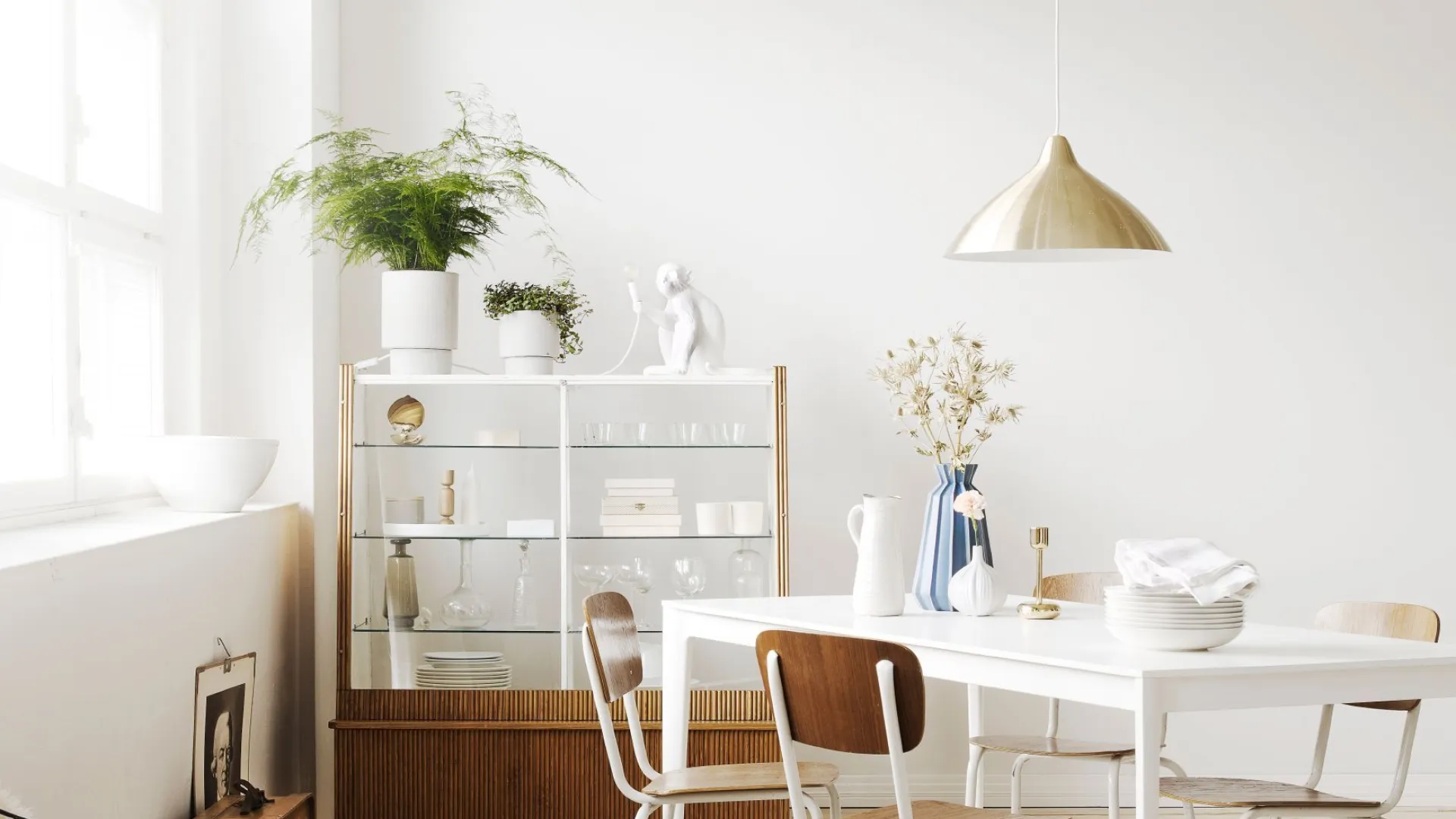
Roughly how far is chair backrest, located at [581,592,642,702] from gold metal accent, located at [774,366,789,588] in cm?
80

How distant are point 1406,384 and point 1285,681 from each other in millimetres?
2734

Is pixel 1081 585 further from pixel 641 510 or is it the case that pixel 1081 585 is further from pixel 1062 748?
pixel 641 510

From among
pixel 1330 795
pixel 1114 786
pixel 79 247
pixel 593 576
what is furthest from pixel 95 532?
pixel 1330 795

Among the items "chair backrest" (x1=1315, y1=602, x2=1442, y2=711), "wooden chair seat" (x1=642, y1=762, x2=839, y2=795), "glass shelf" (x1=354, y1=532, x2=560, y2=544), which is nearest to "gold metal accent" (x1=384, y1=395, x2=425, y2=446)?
"glass shelf" (x1=354, y1=532, x2=560, y2=544)

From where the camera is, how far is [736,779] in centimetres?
288

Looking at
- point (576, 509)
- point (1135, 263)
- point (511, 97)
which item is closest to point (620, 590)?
point (576, 509)

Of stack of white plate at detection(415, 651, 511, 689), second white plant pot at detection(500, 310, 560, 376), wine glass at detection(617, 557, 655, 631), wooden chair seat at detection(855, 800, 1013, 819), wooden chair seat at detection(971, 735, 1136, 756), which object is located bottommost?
wooden chair seat at detection(971, 735, 1136, 756)

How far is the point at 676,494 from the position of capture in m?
4.06

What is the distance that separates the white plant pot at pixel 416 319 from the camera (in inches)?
153

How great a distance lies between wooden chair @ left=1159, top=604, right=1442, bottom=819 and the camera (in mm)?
2791

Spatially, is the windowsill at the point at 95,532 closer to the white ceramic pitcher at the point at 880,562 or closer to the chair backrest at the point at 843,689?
the chair backrest at the point at 843,689

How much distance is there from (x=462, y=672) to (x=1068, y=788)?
2100 mm

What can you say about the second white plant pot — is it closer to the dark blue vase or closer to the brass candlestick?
the dark blue vase

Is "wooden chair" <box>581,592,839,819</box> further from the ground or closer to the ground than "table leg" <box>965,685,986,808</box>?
further from the ground
